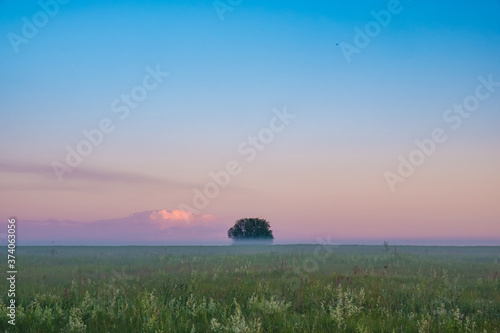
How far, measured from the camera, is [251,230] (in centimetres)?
7750

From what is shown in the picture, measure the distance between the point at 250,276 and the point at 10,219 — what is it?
8.31 metres

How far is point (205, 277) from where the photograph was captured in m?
15.2

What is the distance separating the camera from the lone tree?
7681 centimetres

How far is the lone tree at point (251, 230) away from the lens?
76.8 m

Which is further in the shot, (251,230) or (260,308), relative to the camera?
(251,230)

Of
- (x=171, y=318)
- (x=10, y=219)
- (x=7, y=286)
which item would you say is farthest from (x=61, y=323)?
(x=7, y=286)

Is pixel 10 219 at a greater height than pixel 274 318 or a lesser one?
greater

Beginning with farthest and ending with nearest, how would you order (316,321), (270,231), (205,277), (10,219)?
1. (270,231)
2. (205,277)
3. (10,219)
4. (316,321)

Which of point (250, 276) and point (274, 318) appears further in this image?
point (250, 276)

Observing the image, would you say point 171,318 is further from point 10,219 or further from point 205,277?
point 205,277

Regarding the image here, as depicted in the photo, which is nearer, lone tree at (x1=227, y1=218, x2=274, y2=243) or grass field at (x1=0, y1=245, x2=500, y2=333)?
grass field at (x1=0, y1=245, x2=500, y2=333)

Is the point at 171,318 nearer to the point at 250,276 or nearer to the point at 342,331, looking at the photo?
the point at 342,331

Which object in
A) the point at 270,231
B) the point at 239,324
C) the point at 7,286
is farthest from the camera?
the point at 270,231

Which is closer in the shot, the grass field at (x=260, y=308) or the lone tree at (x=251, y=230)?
the grass field at (x=260, y=308)
